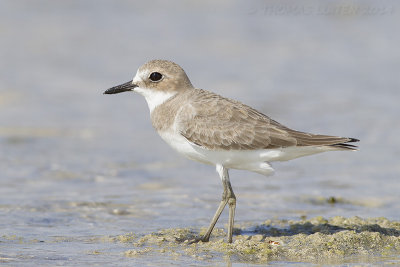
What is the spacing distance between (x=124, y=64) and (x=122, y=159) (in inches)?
224

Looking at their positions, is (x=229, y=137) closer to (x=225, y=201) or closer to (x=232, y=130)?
(x=232, y=130)

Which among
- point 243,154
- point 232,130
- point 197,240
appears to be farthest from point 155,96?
point 197,240

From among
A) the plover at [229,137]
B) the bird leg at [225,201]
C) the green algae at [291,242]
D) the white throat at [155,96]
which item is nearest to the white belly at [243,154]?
the plover at [229,137]

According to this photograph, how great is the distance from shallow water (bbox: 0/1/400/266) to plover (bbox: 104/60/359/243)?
113cm

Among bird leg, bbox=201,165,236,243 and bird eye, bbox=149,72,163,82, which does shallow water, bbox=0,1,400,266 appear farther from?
bird eye, bbox=149,72,163,82

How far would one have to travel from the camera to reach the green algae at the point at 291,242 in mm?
6648

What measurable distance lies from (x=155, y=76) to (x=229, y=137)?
1.20 meters

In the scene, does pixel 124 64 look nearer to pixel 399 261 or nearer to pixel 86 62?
pixel 86 62

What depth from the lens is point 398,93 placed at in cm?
1473

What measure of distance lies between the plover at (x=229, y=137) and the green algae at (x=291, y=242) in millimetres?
322

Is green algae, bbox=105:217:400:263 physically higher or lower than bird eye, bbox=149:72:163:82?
lower

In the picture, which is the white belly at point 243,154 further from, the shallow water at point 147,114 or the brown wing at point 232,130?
the shallow water at point 147,114

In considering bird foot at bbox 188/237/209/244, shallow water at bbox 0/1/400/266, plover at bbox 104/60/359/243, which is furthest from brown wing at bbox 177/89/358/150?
shallow water at bbox 0/1/400/266

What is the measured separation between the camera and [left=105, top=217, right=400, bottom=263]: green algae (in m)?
6.65
